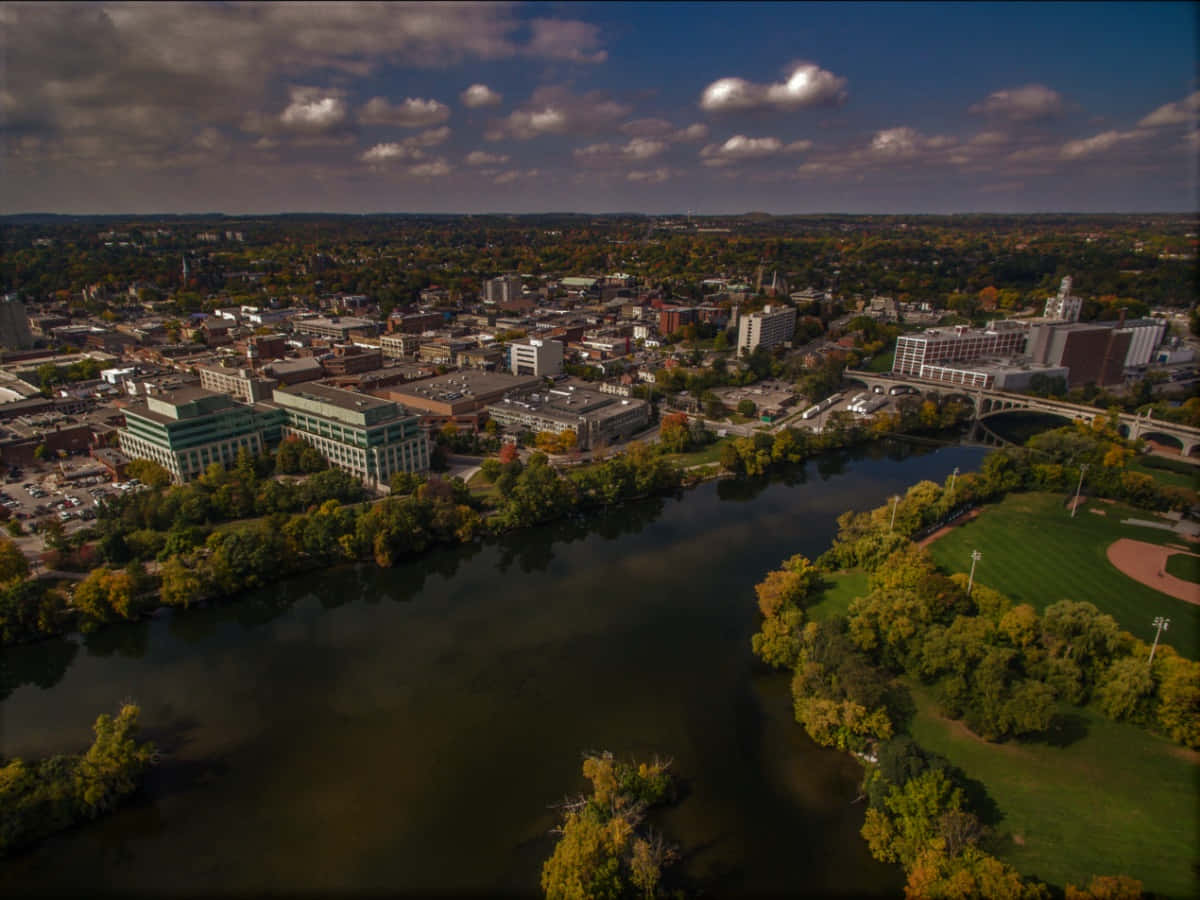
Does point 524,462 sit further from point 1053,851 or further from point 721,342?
point 721,342

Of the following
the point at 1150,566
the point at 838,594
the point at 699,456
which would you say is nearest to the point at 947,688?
the point at 838,594

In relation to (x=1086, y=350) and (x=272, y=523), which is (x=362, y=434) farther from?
(x=1086, y=350)

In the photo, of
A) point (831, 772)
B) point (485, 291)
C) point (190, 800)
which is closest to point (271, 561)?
point (190, 800)

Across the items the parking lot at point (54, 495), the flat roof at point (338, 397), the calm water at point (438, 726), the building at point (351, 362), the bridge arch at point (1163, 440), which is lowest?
the calm water at point (438, 726)

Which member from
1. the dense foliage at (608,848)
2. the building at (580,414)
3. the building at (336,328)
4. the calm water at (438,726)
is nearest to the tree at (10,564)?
the calm water at (438,726)

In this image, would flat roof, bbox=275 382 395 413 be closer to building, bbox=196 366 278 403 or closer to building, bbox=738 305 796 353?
building, bbox=196 366 278 403

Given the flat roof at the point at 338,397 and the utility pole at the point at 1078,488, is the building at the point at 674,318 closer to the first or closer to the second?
the flat roof at the point at 338,397
